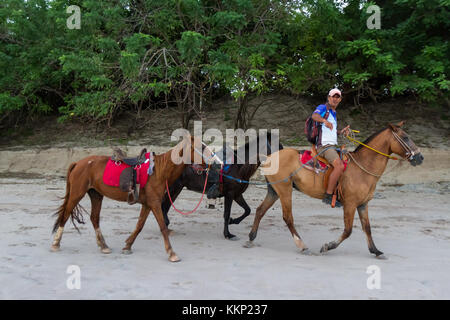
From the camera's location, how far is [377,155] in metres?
6.05

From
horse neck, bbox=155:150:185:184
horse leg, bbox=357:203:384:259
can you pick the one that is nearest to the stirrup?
horse neck, bbox=155:150:185:184

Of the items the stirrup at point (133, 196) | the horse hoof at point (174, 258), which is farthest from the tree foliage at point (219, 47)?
the horse hoof at point (174, 258)

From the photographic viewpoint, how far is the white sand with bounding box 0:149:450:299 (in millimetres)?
4297

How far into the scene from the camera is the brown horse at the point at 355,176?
5.85 metres

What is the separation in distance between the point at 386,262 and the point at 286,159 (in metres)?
2.27

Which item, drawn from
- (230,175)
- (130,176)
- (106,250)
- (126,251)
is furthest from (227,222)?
(106,250)

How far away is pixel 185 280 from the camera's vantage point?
464 cm

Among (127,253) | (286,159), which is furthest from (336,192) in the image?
(127,253)

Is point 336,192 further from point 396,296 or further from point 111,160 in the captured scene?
point 111,160

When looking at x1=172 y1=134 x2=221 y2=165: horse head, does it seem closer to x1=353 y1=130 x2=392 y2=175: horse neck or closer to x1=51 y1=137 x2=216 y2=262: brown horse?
x1=51 y1=137 x2=216 y2=262: brown horse

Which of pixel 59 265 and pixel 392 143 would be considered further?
Answer: pixel 392 143

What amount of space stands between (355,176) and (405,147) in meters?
0.90

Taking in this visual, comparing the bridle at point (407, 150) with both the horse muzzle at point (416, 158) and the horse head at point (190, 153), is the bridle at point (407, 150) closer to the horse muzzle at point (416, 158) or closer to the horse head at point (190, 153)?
the horse muzzle at point (416, 158)

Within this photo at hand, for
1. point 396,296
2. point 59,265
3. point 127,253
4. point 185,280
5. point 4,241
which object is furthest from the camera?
point 4,241
